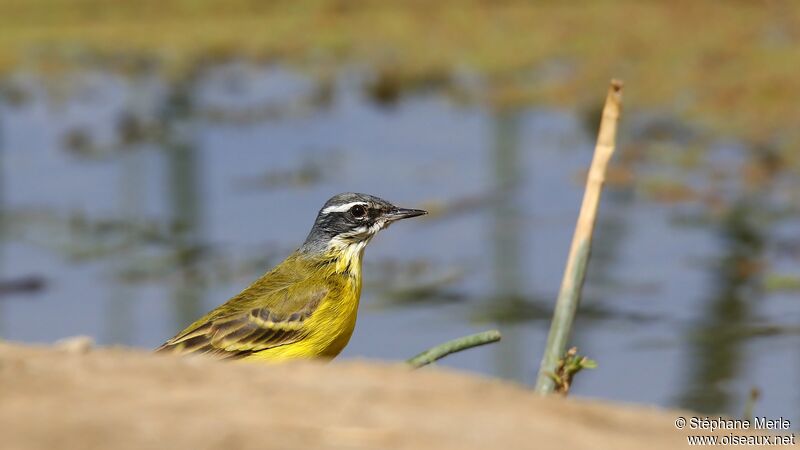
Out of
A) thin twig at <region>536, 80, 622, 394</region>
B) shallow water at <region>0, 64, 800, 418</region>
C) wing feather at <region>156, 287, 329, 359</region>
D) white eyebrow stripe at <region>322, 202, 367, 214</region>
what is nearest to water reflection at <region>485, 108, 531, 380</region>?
shallow water at <region>0, 64, 800, 418</region>

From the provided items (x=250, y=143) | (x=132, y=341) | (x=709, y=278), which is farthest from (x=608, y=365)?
(x=250, y=143)

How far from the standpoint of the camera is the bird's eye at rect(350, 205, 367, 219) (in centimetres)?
732

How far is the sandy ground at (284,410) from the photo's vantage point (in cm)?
350

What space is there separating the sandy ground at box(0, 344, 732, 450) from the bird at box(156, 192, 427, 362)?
6.96 ft

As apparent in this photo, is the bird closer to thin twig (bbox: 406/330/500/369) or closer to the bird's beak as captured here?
the bird's beak

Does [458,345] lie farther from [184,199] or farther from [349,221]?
[184,199]

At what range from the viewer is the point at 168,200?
13828 mm

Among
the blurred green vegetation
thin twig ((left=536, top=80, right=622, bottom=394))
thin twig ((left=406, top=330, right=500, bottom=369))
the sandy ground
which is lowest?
the sandy ground

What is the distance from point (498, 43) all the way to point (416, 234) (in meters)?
8.87

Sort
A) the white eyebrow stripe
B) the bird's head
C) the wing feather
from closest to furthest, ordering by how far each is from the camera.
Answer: the wing feather → the bird's head → the white eyebrow stripe

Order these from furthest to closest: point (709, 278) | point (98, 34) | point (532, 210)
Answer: point (98, 34), point (532, 210), point (709, 278)

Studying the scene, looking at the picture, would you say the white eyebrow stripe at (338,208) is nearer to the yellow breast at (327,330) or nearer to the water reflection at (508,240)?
the yellow breast at (327,330)

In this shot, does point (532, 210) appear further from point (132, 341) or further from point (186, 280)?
point (132, 341)

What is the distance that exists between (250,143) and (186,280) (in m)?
4.83
